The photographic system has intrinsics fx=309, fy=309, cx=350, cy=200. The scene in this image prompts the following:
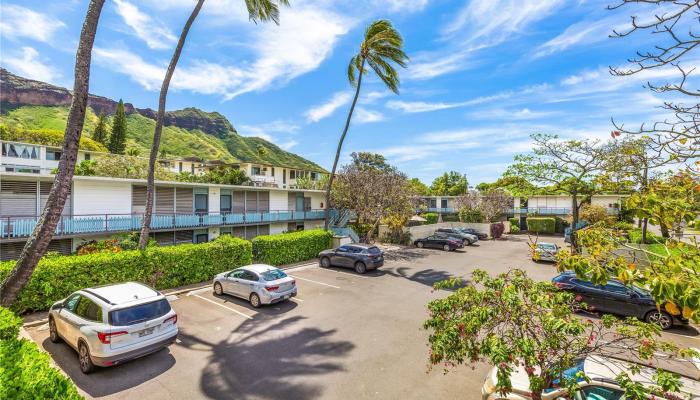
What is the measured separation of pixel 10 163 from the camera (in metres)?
34.0

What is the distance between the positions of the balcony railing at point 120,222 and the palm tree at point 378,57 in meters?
6.76

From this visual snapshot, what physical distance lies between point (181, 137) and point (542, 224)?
106677 mm

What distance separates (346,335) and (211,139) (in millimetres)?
124625

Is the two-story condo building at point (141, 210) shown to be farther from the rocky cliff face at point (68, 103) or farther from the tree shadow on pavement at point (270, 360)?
the rocky cliff face at point (68, 103)

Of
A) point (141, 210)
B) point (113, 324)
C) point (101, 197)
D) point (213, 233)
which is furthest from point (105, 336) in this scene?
point (213, 233)

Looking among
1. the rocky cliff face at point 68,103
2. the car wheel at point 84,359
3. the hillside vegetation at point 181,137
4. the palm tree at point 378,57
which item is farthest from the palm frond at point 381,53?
the rocky cliff face at point 68,103

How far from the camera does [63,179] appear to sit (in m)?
6.85

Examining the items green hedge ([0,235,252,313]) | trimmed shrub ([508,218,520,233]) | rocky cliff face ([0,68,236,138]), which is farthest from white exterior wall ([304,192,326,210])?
rocky cliff face ([0,68,236,138])

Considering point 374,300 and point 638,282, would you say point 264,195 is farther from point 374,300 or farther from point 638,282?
point 638,282

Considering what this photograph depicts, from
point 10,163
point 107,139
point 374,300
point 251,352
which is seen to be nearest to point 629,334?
point 251,352

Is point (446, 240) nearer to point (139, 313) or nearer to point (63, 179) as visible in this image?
point (139, 313)

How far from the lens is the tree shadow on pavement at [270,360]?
22.6ft

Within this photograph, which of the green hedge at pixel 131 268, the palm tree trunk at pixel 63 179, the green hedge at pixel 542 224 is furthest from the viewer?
the green hedge at pixel 542 224

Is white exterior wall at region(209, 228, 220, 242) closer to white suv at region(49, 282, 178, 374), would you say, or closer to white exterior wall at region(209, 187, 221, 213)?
white exterior wall at region(209, 187, 221, 213)
